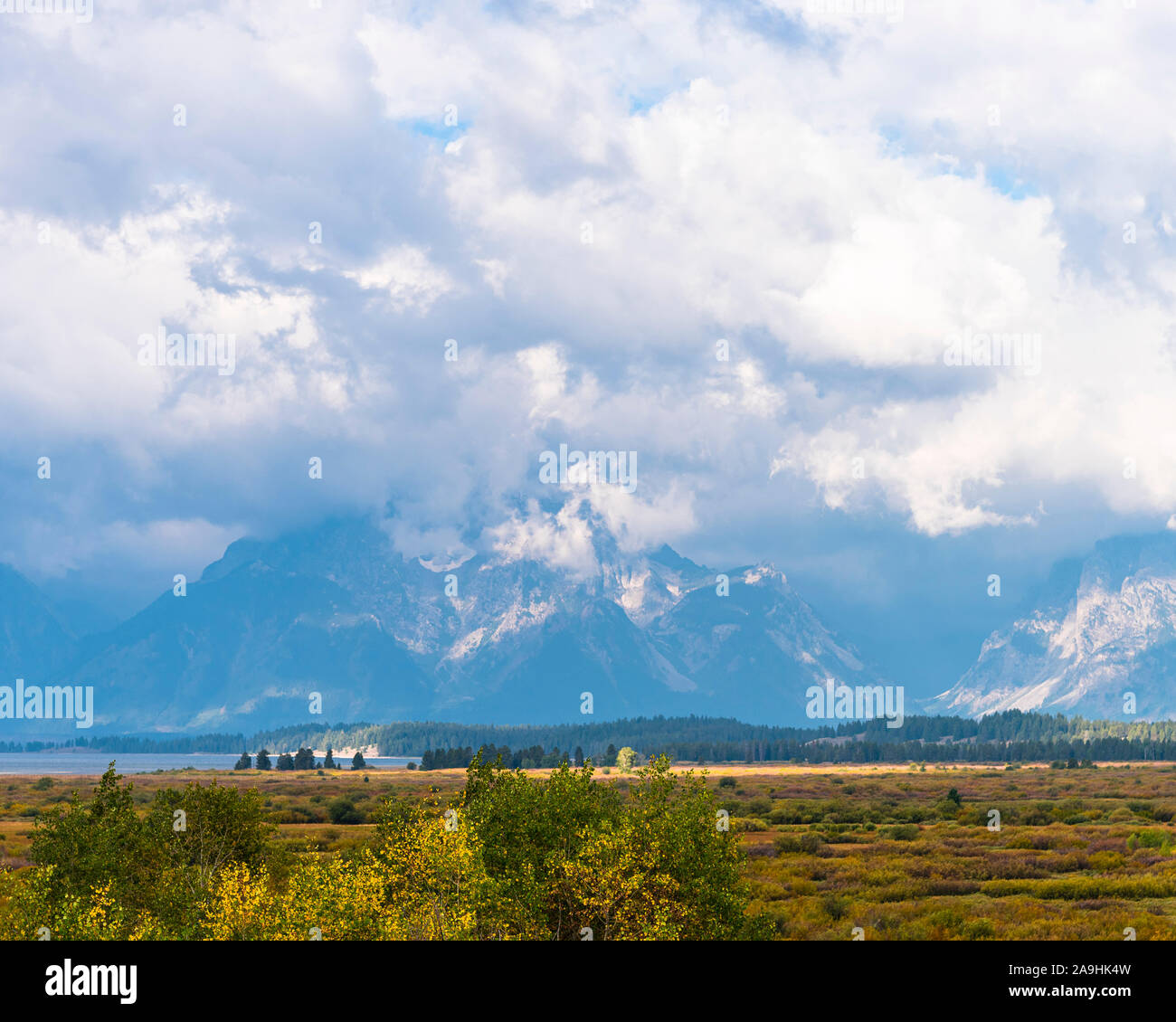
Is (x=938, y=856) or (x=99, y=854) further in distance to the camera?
(x=938, y=856)

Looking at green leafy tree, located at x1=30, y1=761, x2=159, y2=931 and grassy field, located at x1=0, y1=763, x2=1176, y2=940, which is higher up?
green leafy tree, located at x1=30, y1=761, x2=159, y2=931

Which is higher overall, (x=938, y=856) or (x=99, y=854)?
(x=99, y=854)

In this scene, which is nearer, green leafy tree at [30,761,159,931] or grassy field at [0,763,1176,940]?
green leafy tree at [30,761,159,931]

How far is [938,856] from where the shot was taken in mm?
86375

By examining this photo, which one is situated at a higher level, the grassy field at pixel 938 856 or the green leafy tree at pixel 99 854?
the green leafy tree at pixel 99 854

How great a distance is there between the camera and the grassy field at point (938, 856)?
58.0 metres

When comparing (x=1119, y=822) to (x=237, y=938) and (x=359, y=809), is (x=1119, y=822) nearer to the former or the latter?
(x=359, y=809)

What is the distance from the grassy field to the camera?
190 feet

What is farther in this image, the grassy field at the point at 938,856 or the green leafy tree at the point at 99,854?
the grassy field at the point at 938,856
